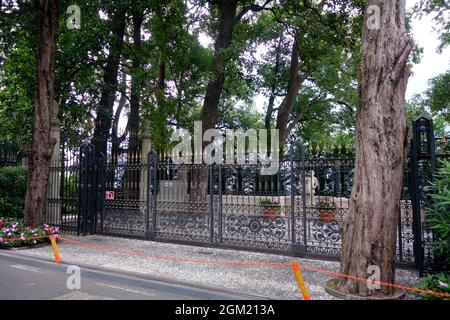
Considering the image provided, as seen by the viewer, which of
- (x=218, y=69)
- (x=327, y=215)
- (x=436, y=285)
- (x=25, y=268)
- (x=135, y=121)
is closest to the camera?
(x=436, y=285)

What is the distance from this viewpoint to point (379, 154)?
604cm

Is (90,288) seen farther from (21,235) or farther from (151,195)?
(151,195)

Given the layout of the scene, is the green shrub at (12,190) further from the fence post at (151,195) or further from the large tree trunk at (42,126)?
the fence post at (151,195)

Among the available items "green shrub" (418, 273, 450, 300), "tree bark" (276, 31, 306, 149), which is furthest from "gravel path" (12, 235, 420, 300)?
"tree bark" (276, 31, 306, 149)

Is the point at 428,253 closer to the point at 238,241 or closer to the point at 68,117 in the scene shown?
the point at 238,241

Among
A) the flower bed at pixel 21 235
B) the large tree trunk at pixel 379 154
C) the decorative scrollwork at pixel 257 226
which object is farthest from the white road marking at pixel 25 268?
the large tree trunk at pixel 379 154

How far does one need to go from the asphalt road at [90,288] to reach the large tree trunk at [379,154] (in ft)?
6.29

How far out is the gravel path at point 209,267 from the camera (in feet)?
22.1

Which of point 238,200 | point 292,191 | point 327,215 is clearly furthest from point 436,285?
point 238,200

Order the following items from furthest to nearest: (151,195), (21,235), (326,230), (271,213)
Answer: (151,195) → (21,235) → (271,213) → (326,230)

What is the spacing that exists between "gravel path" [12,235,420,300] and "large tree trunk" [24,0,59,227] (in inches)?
53.0

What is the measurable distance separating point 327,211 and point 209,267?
3062mm
